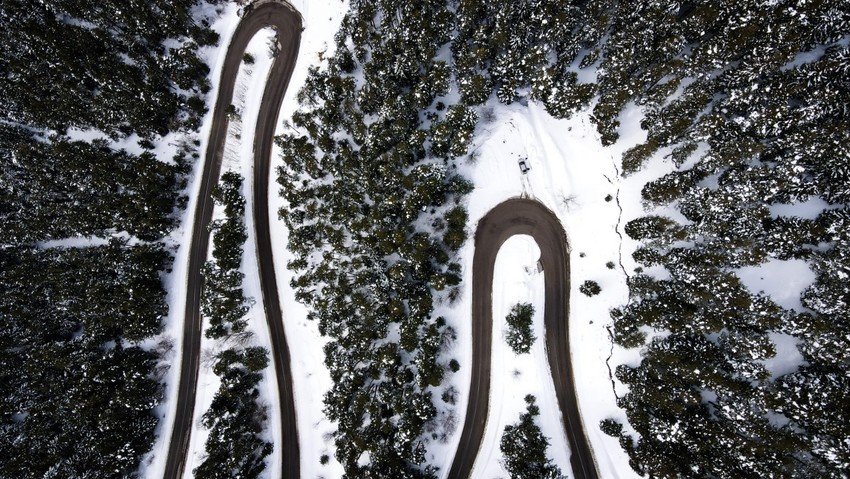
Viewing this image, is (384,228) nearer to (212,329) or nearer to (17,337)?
(212,329)

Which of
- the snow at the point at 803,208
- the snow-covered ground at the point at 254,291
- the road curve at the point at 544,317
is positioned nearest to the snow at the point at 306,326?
the snow-covered ground at the point at 254,291

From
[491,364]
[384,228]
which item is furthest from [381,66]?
[491,364]

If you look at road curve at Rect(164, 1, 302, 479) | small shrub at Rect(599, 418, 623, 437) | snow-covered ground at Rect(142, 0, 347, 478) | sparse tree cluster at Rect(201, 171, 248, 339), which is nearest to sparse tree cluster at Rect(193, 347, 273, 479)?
snow-covered ground at Rect(142, 0, 347, 478)

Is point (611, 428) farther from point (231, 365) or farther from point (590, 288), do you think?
point (231, 365)

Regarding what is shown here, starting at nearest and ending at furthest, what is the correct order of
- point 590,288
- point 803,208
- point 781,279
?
point 803,208
point 781,279
point 590,288

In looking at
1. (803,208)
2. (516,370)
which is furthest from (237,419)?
(803,208)

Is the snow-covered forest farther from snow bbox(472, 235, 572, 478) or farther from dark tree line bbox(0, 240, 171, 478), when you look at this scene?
snow bbox(472, 235, 572, 478)
